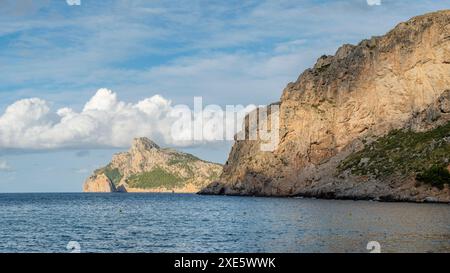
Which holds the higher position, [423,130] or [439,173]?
[423,130]

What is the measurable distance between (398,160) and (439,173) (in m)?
29.1

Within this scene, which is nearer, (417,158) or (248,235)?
(248,235)

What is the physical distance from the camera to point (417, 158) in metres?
178

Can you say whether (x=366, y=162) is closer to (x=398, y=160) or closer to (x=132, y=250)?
(x=398, y=160)

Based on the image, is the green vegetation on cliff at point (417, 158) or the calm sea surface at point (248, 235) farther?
the green vegetation on cliff at point (417, 158)

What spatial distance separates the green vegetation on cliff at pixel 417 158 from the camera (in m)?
161

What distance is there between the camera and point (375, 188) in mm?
182250

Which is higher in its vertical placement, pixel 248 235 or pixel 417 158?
pixel 417 158

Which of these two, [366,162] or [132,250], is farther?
[366,162]

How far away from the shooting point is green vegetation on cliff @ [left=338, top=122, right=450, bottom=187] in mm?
161375

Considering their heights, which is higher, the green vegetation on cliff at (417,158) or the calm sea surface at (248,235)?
the green vegetation on cliff at (417,158)

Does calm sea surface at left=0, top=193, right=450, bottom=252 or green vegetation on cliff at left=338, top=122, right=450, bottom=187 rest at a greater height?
green vegetation on cliff at left=338, top=122, right=450, bottom=187

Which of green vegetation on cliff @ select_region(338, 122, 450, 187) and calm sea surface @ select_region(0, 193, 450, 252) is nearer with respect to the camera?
calm sea surface @ select_region(0, 193, 450, 252)
